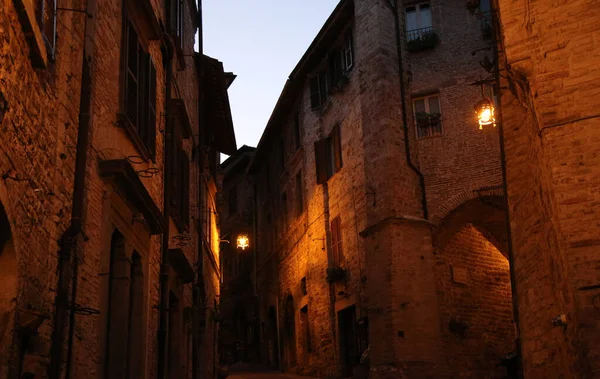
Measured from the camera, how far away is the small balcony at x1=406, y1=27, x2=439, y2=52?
19.5 m

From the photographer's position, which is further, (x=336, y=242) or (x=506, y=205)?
(x=336, y=242)

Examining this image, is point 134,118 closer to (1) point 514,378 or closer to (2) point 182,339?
(2) point 182,339

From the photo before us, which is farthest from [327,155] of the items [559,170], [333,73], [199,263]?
[559,170]

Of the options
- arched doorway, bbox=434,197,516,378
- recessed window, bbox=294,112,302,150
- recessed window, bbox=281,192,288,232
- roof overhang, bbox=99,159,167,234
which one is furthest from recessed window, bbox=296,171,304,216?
roof overhang, bbox=99,159,167,234

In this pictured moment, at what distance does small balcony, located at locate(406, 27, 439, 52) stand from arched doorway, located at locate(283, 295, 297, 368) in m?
10.7

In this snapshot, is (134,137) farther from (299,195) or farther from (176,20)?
(299,195)

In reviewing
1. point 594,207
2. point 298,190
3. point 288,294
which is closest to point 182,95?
point 594,207

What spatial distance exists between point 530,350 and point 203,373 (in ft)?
27.4

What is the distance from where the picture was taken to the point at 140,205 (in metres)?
9.05

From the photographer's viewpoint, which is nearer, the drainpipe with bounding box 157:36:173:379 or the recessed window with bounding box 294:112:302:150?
the drainpipe with bounding box 157:36:173:379

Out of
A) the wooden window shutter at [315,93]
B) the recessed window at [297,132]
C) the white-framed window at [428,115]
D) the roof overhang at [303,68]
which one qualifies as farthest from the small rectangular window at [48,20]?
the recessed window at [297,132]

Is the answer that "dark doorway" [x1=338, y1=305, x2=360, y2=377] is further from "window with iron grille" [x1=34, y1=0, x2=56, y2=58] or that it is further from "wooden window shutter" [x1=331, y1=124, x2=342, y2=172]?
"window with iron grille" [x1=34, y1=0, x2=56, y2=58]

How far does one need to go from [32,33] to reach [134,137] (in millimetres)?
3551

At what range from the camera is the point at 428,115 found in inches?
749
